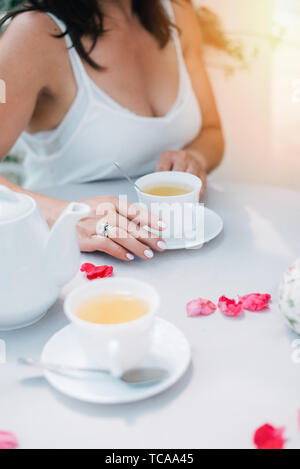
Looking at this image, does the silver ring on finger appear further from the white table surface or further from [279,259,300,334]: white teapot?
[279,259,300,334]: white teapot

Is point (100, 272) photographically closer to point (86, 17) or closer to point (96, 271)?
point (96, 271)

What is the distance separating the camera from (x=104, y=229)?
83cm

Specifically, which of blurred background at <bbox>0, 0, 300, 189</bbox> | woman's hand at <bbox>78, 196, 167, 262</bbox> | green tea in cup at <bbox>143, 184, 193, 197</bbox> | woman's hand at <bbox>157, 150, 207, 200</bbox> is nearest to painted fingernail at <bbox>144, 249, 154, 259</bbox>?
woman's hand at <bbox>78, 196, 167, 262</bbox>

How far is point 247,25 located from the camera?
5.71ft

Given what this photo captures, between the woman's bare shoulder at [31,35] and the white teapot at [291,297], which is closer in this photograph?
the white teapot at [291,297]

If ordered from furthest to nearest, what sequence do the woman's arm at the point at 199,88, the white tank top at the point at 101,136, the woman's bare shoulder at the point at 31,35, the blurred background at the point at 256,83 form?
the blurred background at the point at 256,83
the woman's arm at the point at 199,88
the white tank top at the point at 101,136
the woman's bare shoulder at the point at 31,35

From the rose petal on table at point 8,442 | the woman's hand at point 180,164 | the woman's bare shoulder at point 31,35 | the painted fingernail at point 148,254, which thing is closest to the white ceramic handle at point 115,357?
the rose petal on table at point 8,442

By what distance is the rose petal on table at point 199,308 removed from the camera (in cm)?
66

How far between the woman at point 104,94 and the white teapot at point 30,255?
25cm

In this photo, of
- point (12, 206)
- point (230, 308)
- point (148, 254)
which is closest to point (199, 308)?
point (230, 308)

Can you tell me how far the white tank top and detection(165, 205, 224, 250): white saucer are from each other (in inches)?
14.0

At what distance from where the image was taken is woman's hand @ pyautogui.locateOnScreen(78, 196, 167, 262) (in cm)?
81

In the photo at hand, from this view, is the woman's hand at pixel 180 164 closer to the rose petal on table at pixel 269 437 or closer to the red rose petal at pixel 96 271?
the red rose petal at pixel 96 271

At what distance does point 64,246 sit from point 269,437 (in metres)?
0.31
